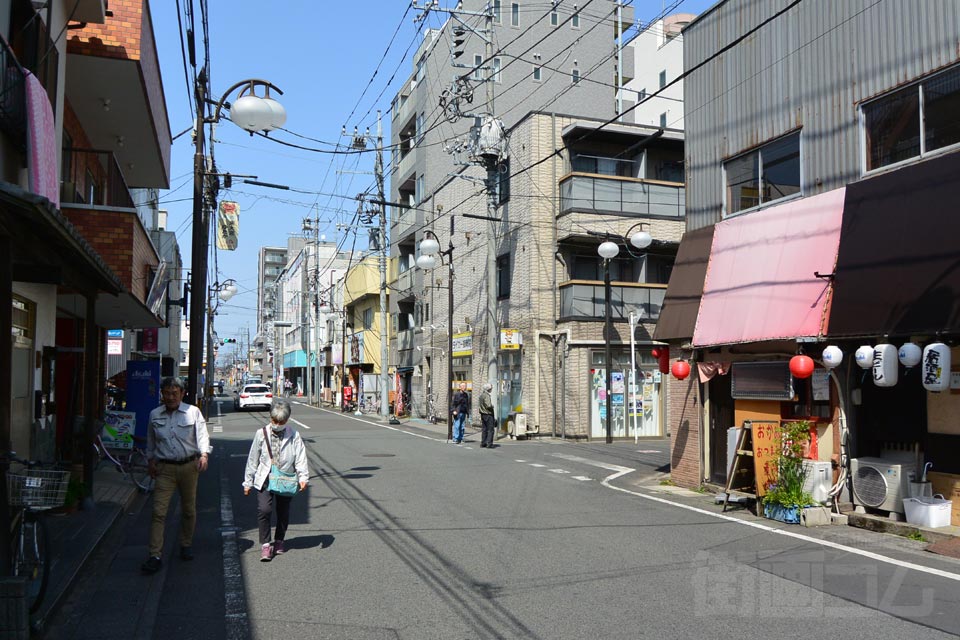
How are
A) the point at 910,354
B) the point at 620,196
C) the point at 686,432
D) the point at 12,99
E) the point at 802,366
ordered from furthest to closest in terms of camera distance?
1. the point at 620,196
2. the point at 686,432
3. the point at 802,366
4. the point at 910,354
5. the point at 12,99

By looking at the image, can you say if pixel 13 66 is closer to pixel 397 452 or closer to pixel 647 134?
pixel 397 452

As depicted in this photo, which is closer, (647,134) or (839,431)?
(839,431)

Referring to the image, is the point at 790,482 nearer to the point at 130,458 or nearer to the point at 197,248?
the point at 130,458

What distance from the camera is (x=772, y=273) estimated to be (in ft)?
37.6

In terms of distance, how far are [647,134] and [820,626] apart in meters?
22.9

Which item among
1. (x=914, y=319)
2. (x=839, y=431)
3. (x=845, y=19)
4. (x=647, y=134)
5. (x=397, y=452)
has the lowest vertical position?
(x=397, y=452)

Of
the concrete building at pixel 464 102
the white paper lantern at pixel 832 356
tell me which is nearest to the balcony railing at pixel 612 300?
the concrete building at pixel 464 102

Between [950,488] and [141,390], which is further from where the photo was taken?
[141,390]

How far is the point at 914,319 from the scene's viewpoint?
8.80 m

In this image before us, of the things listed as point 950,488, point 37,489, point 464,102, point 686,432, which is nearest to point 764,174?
point 686,432

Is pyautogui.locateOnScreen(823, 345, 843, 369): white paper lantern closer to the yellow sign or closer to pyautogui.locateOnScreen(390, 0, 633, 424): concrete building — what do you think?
the yellow sign

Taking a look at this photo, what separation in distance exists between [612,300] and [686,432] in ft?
40.1

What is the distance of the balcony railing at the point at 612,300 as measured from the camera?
82.9 feet

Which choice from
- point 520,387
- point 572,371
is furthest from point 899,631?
point 520,387
